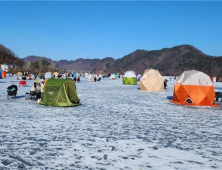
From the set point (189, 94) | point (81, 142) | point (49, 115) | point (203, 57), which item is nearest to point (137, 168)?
point (81, 142)

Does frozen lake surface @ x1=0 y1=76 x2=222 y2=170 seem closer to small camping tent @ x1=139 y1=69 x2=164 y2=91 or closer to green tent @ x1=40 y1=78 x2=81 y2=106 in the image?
green tent @ x1=40 y1=78 x2=81 y2=106

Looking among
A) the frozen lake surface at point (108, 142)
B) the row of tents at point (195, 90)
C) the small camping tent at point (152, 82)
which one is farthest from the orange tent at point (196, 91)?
the small camping tent at point (152, 82)

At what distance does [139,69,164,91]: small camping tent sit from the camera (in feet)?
83.0

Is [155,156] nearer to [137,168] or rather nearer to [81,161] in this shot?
[137,168]

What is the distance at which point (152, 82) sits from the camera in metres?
25.4

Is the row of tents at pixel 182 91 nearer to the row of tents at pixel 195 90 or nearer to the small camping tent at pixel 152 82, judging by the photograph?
the row of tents at pixel 195 90

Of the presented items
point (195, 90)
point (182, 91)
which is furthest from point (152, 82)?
point (195, 90)

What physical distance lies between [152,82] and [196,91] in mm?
10579

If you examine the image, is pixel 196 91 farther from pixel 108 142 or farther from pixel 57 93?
pixel 108 142

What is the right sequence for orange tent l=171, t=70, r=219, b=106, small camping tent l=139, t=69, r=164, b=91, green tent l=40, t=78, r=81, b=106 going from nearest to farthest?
green tent l=40, t=78, r=81, b=106, orange tent l=171, t=70, r=219, b=106, small camping tent l=139, t=69, r=164, b=91

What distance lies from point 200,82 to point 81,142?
1107 centimetres

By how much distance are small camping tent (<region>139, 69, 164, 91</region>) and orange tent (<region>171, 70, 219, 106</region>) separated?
31.6ft

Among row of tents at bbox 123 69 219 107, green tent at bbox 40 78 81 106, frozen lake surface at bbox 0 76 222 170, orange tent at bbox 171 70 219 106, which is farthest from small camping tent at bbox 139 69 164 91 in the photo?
frozen lake surface at bbox 0 76 222 170

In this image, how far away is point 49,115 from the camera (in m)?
10.3
